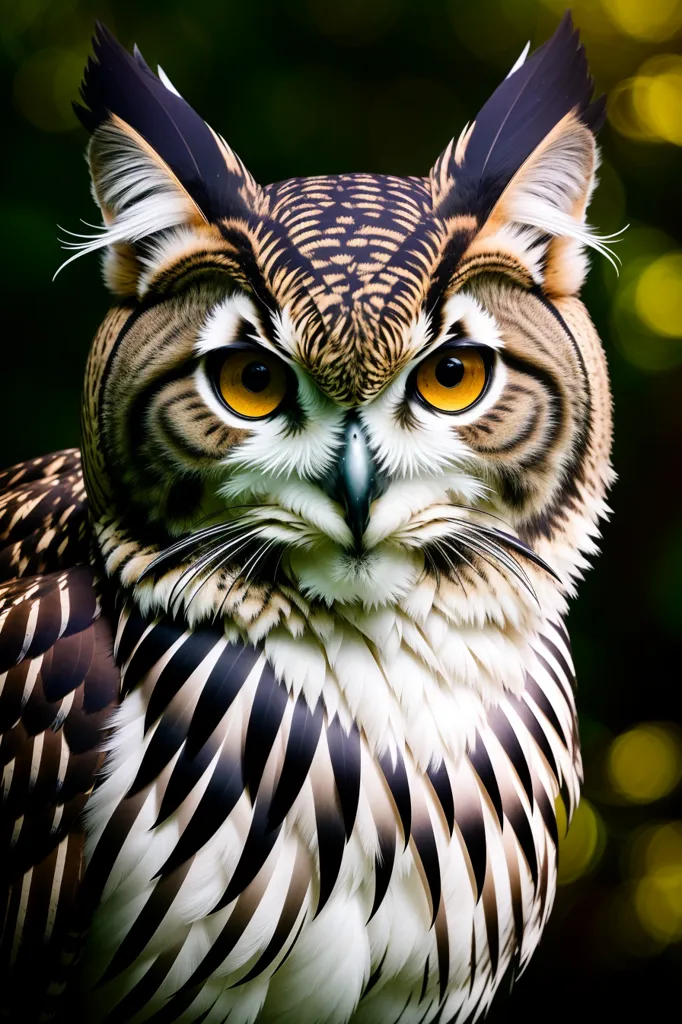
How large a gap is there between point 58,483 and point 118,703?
450 millimetres

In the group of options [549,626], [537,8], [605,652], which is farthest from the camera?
[605,652]

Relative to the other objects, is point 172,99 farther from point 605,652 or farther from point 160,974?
point 605,652

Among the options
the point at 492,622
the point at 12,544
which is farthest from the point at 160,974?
the point at 12,544

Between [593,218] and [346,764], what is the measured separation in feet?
4.42

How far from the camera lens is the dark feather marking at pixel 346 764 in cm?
95

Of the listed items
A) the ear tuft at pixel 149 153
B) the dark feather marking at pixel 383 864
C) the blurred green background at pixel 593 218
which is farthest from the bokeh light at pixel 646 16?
the dark feather marking at pixel 383 864

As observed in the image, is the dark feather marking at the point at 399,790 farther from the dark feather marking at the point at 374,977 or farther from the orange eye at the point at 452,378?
the orange eye at the point at 452,378

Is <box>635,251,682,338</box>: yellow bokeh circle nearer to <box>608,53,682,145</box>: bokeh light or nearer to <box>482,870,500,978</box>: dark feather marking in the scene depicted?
<box>608,53,682,145</box>: bokeh light

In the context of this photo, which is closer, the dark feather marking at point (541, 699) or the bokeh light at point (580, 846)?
the dark feather marking at point (541, 699)

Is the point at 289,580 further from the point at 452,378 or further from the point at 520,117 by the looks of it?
the point at 520,117

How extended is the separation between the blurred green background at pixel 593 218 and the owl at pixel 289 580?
1008 millimetres

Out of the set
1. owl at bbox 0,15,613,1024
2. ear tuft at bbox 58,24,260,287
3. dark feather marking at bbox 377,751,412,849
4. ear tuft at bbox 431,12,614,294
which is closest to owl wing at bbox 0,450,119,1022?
owl at bbox 0,15,613,1024

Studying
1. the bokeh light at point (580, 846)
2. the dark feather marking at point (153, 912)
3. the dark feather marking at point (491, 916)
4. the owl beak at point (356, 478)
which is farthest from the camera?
the bokeh light at point (580, 846)

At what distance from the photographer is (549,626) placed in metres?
1.12
